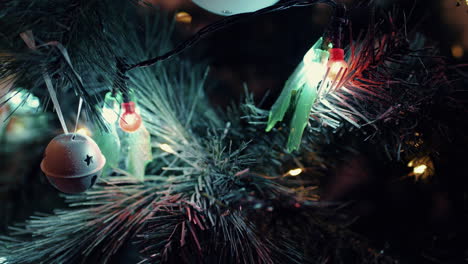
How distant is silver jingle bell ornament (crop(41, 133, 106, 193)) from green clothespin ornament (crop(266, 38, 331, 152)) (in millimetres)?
215

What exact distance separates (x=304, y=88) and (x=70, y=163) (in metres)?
0.26

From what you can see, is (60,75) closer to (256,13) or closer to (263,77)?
(256,13)

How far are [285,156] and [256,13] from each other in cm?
23

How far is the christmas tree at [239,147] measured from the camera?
1.16 ft

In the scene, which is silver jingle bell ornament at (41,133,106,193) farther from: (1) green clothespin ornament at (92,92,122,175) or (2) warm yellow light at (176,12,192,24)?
(2) warm yellow light at (176,12,192,24)

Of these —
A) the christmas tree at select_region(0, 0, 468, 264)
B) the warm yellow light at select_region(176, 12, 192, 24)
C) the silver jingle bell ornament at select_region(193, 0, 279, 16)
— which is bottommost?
the christmas tree at select_region(0, 0, 468, 264)

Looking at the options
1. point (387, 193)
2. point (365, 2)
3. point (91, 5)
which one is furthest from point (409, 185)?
point (91, 5)

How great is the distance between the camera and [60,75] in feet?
1.17

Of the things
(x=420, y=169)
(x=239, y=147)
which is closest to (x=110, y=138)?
(x=239, y=147)

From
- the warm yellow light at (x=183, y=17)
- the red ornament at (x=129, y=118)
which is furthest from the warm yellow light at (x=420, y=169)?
the warm yellow light at (x=183, y=17)

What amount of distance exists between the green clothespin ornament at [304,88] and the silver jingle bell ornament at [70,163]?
0.21m

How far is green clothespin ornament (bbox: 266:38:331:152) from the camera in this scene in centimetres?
37

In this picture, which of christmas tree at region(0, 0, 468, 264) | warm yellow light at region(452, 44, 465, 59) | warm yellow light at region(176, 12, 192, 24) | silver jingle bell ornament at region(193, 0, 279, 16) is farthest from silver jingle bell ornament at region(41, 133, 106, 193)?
warm yellow light at region(452, 44, 465, 59)

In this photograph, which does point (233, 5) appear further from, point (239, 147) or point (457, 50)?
point (457, 50)
